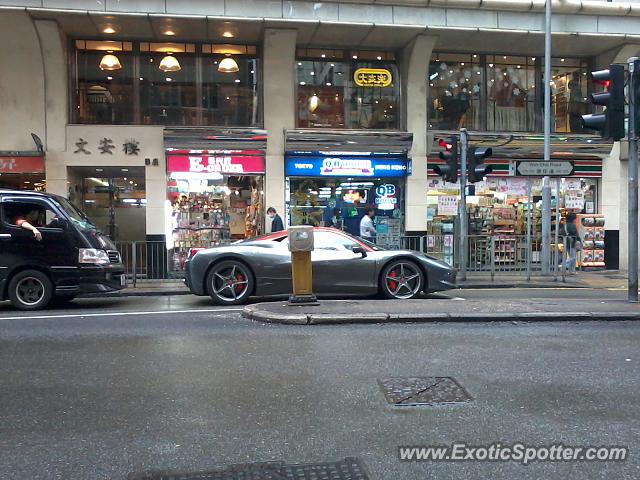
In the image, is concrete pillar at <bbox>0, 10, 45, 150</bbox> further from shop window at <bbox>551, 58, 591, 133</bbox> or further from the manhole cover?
shop window at <bbox>551, 58, 591, 133</bbox>

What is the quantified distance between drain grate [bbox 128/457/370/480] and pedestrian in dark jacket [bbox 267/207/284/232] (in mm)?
11409

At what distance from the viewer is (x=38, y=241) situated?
9938 millimetres

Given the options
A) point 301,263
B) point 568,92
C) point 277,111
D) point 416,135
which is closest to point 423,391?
point 301,263

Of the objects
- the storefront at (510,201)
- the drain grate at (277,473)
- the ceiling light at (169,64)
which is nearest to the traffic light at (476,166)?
the storefront at (510,201)

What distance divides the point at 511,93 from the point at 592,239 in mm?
4972

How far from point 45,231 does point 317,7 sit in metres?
8.97

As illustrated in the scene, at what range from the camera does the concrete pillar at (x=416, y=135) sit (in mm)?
17078

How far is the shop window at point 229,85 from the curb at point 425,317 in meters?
9.69

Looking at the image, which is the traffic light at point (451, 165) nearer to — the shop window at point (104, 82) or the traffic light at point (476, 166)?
the traffic light at point (476, 166)

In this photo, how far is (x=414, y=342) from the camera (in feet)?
22.7

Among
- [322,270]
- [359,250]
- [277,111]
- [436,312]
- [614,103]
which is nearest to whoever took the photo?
[436,312]

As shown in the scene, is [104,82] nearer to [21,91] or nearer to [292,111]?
[21,91]

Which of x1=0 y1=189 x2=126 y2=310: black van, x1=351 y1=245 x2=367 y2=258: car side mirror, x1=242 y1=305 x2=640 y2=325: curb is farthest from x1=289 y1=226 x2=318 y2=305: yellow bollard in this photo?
x1=0 y1=189 x2=126 y2=310: black van

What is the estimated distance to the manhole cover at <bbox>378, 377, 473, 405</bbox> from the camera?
4.89 meters
